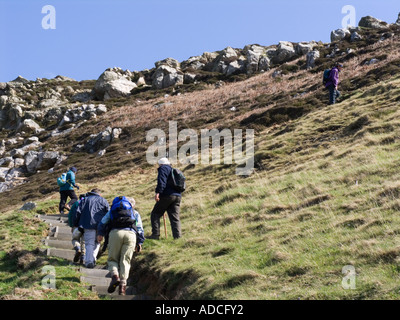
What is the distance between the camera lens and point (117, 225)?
8336 mm

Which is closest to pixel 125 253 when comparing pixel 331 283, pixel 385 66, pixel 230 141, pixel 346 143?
pixel 331 283

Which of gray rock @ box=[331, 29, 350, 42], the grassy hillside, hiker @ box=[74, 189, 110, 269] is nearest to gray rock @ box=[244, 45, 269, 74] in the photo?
gray rock @ box=[331, 29, 350, 42]

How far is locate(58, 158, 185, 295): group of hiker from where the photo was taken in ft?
26.8

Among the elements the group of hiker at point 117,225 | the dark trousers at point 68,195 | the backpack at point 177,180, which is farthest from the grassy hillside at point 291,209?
the dark trousers at point 68,195

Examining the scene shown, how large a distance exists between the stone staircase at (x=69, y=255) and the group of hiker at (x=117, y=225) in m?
0.43

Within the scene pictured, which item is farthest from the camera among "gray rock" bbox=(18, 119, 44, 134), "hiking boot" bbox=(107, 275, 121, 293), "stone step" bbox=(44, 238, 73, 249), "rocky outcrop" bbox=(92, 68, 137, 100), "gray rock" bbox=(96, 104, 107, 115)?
"rocky outcrop" bbox=(92, 68, 137, 100)

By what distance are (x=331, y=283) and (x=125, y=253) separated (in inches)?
155

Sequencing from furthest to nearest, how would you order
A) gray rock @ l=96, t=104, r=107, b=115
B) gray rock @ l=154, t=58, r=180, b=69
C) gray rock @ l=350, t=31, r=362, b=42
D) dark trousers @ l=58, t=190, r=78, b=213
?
gray rock @ l=154, t=58, r=180, b=69
gray rock @ l=96, t=104, r=107, b=115
gray rock @ l=350, t=31, r=362, b=42
dark trousers @ l=58, t=190, r=78, b=213

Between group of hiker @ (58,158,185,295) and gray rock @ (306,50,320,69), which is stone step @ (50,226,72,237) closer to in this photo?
group of hiker @ (58,158,185,295)

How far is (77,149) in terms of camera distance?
4056 centimetres

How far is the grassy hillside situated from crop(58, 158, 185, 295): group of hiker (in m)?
0.90

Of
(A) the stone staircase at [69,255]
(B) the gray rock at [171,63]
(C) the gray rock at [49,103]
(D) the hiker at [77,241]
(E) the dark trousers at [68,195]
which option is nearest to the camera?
(A) the stone staircase at [69,255]

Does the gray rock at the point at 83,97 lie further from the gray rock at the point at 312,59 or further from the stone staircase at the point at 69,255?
the stone staircase at the point at 69,255

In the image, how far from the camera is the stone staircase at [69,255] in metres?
8.45
